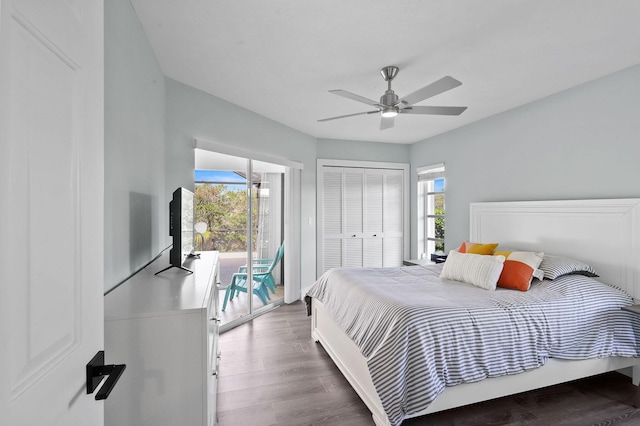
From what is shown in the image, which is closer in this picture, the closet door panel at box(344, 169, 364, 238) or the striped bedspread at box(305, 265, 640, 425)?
the striped bedspread at box(305, 265, 640, 425)

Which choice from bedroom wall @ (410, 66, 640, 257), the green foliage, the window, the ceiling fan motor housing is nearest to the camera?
the ceiling fan motor housing

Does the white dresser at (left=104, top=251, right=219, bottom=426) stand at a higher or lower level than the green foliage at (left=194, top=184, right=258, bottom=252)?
lower

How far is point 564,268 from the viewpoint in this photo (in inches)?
104

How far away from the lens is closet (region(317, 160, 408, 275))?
5102 mm

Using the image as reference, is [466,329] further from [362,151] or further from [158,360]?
[362,151]

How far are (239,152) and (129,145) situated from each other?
1.73 metres

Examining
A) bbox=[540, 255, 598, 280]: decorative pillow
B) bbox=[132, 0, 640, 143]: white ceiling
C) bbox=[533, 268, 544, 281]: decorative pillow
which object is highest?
bbox=[132, 0, 640, 143]: white ceiling

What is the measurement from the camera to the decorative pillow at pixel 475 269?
8.57ft

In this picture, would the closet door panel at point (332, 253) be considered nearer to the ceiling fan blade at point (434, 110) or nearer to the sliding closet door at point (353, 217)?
the sliding closet door at point (353, 217)

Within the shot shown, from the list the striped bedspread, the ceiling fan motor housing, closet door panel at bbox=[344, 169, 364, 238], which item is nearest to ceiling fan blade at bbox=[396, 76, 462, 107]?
the ceiling fan motor housing

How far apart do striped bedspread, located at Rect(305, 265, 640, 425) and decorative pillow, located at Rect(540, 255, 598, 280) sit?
6 centimetres

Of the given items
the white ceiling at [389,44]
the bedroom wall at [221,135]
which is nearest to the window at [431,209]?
the white ceiling at [389,44]

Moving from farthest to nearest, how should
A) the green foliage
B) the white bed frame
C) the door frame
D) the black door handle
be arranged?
the door frame
the green foliage
the white bed frame
the black door handle

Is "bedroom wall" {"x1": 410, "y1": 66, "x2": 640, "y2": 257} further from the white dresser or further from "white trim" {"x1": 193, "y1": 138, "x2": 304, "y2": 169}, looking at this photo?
the white dresser
